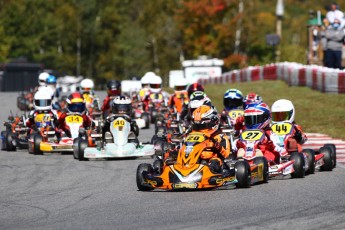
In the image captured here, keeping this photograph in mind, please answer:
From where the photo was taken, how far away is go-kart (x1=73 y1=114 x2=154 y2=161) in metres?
17.4

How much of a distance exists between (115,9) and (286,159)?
75.3m

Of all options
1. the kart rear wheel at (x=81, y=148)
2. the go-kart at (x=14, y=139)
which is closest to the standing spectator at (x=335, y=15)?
the go-kart at (x=14, y=139)

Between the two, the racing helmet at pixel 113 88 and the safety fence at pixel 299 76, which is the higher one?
the safety fence at pixel 299 76

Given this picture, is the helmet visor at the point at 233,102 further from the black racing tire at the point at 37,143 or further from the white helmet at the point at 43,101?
the white helmet at the point at 43,101

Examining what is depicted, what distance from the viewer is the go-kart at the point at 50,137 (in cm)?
1870

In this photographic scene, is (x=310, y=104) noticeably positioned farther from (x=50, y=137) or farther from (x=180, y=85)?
(x=50, y=137)

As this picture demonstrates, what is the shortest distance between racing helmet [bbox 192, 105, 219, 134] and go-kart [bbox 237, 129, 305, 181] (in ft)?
1.42

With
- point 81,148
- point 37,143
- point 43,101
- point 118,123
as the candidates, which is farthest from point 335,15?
point 81,148

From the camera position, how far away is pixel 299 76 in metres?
31.8

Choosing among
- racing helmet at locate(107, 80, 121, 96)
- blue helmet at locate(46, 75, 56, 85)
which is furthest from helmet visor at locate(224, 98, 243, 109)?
blue helmet at locate(46, 75, 56, 85)

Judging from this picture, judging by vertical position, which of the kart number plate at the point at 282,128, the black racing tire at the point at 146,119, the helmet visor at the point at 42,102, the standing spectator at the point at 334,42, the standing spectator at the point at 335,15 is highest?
the standing spectator at the point at 335,15

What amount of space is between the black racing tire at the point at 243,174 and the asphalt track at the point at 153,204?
12cm

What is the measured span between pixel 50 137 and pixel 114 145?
270 cm

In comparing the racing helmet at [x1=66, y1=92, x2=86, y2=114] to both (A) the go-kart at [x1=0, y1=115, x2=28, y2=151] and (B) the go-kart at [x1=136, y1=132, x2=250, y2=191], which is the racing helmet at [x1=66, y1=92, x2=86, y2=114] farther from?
(B) the go-kart at [x1=136, y1=132, x2=250, y2=191]
